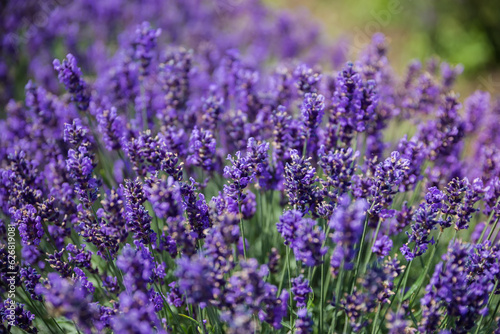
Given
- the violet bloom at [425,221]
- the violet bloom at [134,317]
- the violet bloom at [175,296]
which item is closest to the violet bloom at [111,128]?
the violet bloom at [175,296]

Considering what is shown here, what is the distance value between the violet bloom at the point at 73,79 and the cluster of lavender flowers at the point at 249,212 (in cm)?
1

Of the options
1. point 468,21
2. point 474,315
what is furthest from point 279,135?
point 468,21

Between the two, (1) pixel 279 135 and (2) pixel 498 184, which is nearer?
(2) pixel 498 184

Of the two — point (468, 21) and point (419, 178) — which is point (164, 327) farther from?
point (468, 21)

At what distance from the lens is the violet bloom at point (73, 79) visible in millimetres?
3492

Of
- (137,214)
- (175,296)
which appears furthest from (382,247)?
(137,214)

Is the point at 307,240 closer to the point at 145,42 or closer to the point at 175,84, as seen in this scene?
the point at 175,84

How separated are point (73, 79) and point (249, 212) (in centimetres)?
189

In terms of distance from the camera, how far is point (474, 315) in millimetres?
2357

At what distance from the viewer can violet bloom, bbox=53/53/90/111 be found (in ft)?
11.5

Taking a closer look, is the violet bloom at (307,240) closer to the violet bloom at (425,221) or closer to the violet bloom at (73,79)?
the violet bloom at (425,221)

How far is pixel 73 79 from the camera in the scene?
11.7ft

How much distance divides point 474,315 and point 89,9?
26.2ft

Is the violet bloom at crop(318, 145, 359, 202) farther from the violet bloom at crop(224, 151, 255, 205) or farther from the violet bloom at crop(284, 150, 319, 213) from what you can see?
the violet bloom at crop(224, 151, 255, 205)
